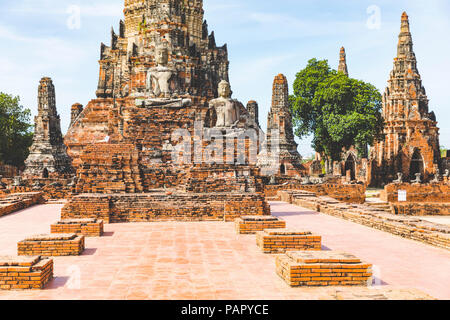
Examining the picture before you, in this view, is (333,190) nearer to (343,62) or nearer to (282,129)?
(282,129)

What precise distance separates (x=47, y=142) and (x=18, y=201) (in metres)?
11.8

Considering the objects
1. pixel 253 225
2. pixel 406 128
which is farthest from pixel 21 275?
pixel 406 128

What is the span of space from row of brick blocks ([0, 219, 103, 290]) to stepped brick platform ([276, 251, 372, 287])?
2472mm

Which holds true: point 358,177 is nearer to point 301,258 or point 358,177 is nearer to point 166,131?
point 166,131

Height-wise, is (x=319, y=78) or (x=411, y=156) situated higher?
(x=319, y=78)

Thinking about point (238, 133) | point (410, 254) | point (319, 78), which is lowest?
point (410, 254)

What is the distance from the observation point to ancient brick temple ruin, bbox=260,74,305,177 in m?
27.2

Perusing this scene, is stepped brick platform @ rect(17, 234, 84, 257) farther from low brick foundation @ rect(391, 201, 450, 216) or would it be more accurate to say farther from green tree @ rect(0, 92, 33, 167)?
green tree @ rect(0, 92, 33, 167)

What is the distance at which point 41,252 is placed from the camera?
650 centimetres

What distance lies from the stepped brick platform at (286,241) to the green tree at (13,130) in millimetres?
35120

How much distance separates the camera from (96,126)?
92.7ft

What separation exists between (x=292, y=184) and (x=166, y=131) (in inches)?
297

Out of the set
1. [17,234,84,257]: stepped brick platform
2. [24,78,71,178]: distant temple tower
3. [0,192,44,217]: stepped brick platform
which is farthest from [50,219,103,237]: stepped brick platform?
[24,78,71,178]: distant temple tower
